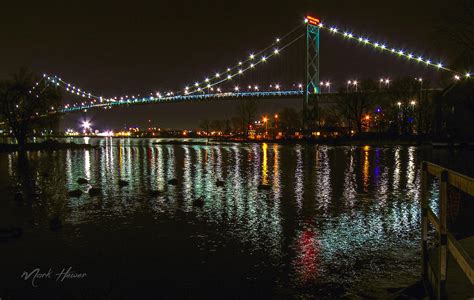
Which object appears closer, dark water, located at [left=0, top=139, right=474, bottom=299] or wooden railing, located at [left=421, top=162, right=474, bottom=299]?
wooden railing, located at [left=421, top=162, right=474, bottom=299]

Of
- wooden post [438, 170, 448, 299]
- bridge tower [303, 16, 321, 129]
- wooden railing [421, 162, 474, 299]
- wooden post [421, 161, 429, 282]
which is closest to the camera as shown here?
wooden railing [421, 162, 474, 299]

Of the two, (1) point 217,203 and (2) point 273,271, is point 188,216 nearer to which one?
(1) point 217,203

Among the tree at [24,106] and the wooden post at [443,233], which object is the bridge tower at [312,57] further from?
the wooden post at [443,233]

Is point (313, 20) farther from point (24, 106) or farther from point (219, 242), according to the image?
point (219, 242)

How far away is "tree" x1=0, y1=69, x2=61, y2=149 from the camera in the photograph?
50.2m

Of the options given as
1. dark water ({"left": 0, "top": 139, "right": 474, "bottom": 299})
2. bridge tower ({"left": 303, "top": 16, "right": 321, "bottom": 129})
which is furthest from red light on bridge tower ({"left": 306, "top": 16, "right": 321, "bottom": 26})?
dark water ({"left": 0, "top": 139, "right": 474, "bottom": 299})

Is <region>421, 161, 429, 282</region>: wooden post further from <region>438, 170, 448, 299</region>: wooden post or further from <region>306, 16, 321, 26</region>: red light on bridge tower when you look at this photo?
<region>306, 16, 321, 26</region>: red light on bridge tower

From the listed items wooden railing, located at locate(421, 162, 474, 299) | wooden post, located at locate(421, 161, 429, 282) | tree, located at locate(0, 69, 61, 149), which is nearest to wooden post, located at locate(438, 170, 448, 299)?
wooden railing, located at locate(421, 162, 474, 299)

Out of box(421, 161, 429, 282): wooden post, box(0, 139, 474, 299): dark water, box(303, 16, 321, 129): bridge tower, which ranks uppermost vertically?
box(303, 16, 321, 129): bridge tower

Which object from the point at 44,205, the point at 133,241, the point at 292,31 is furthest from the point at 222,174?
the point at 292,31

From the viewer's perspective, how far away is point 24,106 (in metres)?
50.6

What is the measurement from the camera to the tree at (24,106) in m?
50.2

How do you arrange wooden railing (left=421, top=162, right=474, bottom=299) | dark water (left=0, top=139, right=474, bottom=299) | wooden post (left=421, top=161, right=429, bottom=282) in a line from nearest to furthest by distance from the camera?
wooden railing (left=421, top=162, right=474, bottom=299) < wooden post (left=421, top=161, right=429, bottom=282) < dark water (left=0, top=139, right=474, bottom=299)

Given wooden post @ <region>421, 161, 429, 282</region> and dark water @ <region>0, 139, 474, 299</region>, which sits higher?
wooden post @ <region>421, 161, 429, 282</region>
